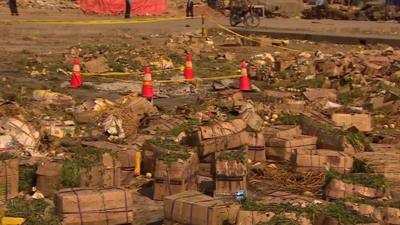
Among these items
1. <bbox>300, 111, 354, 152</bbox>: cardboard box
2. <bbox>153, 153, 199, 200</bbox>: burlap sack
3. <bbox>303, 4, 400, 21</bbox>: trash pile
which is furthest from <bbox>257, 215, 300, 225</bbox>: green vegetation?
<bbox>303, 4, 400, 21</bbox>: trash pile

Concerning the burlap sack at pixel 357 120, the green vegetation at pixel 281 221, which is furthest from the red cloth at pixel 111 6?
the green vegetation at pixel 281 221

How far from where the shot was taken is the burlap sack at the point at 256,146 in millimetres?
8789

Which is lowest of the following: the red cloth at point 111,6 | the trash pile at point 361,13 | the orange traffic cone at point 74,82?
the trash pile at point 361,13

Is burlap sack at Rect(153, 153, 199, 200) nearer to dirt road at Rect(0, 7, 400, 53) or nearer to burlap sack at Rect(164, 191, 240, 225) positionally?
burlap sack at Rect(164, 191, 240, 225)

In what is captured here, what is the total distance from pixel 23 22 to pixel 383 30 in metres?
14.1

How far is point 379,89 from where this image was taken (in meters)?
14.2

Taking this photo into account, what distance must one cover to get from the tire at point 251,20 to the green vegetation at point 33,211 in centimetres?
2408

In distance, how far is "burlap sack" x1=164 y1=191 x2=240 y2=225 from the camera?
6.04 metres

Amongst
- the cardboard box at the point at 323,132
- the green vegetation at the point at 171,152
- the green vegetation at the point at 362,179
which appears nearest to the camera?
the green vegetation at the point at 362,179

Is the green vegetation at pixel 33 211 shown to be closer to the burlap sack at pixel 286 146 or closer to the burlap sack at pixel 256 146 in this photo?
the burlap sack at pixel 256 146

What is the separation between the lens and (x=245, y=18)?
29.9m

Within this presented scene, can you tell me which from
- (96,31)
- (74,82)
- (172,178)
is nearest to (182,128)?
(172,178)

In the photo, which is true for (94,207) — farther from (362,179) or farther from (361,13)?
(361,13)

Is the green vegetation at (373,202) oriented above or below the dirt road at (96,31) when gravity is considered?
above
